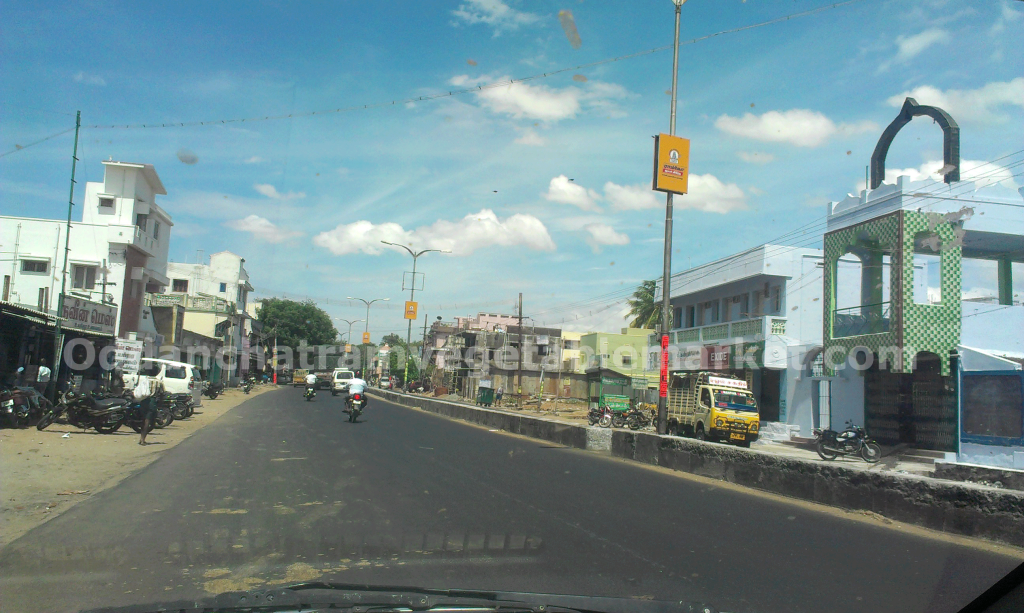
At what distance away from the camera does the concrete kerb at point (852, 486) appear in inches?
295

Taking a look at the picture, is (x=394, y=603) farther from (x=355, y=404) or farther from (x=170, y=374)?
(x=170, y=374)

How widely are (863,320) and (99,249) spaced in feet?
114

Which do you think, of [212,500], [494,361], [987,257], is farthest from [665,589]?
[494,361]

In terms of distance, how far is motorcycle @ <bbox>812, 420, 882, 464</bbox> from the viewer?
63.1 feet

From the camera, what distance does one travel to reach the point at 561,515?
8.15 meters

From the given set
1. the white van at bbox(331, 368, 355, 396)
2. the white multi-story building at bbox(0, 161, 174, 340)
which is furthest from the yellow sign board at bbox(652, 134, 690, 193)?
the white van at bbox(331, 368, 355, 396)

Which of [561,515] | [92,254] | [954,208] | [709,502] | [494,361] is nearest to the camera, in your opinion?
[561,515]

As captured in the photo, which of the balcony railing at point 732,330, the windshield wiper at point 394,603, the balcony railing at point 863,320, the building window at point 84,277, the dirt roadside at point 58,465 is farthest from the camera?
the building window at point 84,277

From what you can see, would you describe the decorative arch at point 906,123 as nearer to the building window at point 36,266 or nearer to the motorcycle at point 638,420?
the motorcycle at point 638,420

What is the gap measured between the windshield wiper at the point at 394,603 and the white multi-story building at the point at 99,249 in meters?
33.2

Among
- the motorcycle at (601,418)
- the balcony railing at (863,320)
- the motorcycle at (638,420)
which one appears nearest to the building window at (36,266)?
the motorcycle at (601,418)

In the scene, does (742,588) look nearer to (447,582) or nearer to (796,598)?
(796,598)

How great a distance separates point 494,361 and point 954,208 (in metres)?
49.9

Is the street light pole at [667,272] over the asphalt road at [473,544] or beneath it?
over
